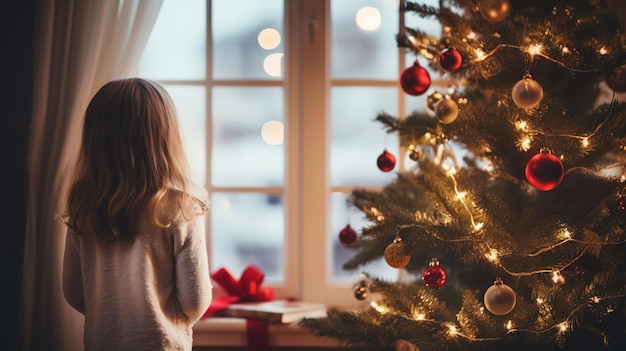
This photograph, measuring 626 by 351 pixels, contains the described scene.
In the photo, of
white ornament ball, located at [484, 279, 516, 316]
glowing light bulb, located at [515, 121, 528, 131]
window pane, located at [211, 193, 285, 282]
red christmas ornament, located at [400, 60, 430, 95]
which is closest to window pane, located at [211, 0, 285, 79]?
window pane, located at [211, 193, 285, 282]

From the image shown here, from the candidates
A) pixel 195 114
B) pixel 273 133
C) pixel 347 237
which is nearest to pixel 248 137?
pixel 273 133

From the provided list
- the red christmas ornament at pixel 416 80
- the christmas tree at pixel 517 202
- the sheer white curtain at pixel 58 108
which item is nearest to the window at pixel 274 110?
the sheer white curtain at pixel 58 108

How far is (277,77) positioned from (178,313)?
1151 mm

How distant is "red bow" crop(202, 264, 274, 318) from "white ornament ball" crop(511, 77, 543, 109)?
48.0 inches

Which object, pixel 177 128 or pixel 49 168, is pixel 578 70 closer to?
pixel 177 128

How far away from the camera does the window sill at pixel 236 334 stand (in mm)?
2291

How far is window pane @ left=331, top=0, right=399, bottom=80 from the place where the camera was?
254cm

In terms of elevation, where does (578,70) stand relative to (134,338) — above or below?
above

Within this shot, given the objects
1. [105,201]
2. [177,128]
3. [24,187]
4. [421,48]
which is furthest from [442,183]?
[24,187]

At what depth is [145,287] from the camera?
156cm

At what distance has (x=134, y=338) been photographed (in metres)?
1.56

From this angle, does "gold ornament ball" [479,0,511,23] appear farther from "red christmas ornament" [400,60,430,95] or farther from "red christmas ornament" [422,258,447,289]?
"red christmas ornament" [422,258,447,289]

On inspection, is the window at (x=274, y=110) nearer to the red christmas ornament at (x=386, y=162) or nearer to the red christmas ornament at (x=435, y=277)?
the red christmas ornament at (x=386, y=162)

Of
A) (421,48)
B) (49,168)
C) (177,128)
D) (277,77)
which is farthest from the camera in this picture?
(277,77)
